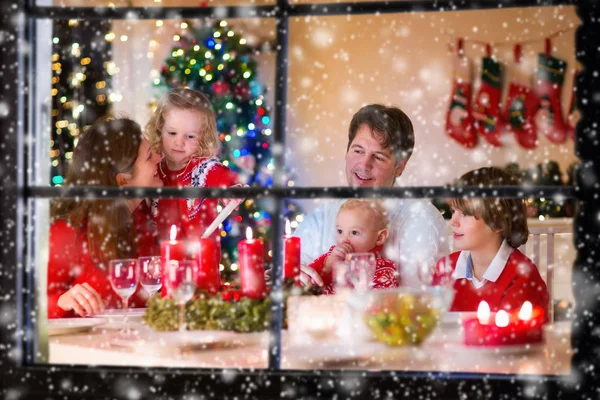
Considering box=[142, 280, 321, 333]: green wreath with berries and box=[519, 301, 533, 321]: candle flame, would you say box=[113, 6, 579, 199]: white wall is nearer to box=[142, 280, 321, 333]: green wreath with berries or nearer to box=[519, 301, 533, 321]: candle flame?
box=[142, 280, 321, 333]: green wreath with berries

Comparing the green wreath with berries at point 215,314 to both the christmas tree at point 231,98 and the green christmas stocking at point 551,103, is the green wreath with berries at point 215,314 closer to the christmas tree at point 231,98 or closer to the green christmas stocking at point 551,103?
the christmas tree at point 231,98

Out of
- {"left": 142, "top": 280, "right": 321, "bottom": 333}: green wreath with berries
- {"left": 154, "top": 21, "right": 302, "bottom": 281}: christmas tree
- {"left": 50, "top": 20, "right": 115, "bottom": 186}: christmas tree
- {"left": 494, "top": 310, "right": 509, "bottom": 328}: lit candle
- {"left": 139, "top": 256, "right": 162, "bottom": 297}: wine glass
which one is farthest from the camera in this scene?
{"left": 154, "top": 21, "right": 302, "bottom": 281}: christmas tree

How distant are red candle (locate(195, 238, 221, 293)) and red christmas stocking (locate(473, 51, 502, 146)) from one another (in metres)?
4.10

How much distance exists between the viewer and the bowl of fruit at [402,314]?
141 centimetres

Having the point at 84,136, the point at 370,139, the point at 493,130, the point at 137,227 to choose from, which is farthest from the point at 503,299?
the point at 493,130

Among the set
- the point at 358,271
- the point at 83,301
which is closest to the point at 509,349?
the point at 358,271

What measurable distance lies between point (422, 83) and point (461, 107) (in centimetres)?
34

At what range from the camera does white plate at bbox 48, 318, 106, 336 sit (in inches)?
66.3

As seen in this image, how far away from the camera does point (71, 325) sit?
173 centimetres

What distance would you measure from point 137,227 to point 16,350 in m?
1.51

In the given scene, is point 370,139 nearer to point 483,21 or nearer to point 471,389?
point 471,389

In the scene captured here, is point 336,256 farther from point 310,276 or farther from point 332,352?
point 332,352

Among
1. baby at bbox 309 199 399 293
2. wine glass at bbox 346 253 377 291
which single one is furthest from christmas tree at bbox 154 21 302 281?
wine glass at bbox 346 253 377 291

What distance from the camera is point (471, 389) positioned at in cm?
116
